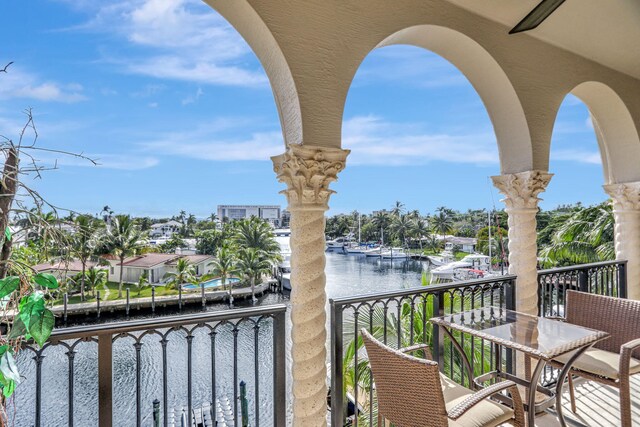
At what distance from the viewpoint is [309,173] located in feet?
6.96

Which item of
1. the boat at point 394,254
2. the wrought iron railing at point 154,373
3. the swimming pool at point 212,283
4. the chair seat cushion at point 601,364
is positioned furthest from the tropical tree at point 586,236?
the boat at point 394,254

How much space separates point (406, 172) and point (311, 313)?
56.9 m

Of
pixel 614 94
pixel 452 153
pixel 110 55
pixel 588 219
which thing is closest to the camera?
pixel 614 94

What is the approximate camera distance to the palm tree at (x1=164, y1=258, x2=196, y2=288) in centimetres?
2536

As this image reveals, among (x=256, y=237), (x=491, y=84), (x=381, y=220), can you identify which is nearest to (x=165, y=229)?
(x=256, y=237)

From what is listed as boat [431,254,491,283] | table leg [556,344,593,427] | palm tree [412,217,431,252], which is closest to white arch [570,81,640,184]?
table leg [556,344,593,427]

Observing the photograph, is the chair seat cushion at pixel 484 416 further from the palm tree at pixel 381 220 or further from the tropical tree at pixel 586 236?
the palm tree at pixel 381 220

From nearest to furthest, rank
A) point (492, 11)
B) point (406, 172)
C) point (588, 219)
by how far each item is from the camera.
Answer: point (492, 11) → point (588, 219) → point (406, 172)

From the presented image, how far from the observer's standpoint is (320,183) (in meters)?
2.18

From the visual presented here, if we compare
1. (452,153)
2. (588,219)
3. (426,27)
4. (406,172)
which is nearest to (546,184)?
(426,27)

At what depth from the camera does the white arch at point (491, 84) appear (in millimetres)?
2752

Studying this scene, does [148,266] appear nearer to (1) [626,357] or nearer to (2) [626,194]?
(2) [626,194]

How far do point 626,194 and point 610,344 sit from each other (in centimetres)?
250

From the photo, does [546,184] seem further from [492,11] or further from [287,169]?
[287,169]
